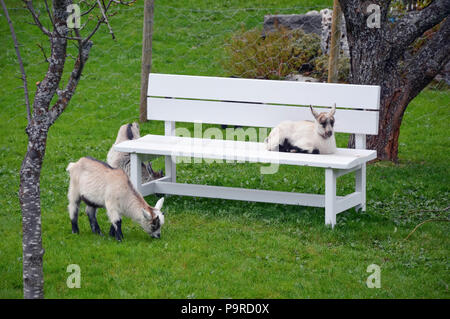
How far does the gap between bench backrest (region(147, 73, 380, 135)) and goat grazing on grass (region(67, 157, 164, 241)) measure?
A: 2.00 metres

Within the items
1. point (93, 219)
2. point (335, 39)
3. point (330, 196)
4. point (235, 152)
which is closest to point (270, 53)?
point (335, 39)

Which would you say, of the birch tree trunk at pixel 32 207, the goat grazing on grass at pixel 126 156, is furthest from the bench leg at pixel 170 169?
the birch tree trunk at pixel 32 207

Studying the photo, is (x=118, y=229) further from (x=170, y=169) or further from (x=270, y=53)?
(x=270, y=53)

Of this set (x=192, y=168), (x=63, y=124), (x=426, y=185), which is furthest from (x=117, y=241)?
(x=63, y=124)

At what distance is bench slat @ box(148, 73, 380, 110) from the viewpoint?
7223mm

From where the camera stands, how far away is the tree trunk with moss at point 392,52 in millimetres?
8320

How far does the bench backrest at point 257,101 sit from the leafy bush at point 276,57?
4389 mm

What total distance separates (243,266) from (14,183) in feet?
12.0

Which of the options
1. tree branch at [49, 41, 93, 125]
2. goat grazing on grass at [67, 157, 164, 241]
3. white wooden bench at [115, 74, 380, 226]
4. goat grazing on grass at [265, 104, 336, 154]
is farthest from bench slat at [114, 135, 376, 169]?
tree branch at [49, 41, 93, 125]

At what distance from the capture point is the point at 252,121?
25.3 ft

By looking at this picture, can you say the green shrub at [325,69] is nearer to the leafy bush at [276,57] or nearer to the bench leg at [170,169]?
the leafy bush at [276,57]

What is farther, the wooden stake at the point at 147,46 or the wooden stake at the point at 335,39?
the wooden stake at the point at 147,46

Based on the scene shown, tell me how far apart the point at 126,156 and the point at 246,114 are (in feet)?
4.93

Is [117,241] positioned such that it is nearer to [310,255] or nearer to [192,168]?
[310,255]
